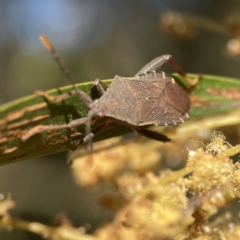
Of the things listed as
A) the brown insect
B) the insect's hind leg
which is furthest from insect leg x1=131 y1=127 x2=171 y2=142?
Answer: the insect's hind leg

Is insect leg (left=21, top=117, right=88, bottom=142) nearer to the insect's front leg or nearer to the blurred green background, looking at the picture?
the insect's front leg

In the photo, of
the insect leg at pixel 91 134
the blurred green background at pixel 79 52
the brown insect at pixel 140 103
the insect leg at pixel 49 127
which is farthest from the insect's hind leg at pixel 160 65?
the blurred green background at pixel 79 52

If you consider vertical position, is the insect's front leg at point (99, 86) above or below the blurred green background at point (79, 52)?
above

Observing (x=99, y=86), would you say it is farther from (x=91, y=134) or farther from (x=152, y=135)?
(x=152, y=135)

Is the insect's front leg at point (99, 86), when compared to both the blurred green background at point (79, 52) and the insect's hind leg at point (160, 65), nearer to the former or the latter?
the insect's hind leg at point (160, 65)

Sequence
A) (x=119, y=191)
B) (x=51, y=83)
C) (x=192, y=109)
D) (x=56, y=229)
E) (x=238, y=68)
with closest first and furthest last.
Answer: (x=56, y=229) < (x=119, y=191) < (x=192, y=109) < (x=238, y=68) < (x=51, y=83)

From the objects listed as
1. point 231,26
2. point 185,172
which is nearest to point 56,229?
point 185,172

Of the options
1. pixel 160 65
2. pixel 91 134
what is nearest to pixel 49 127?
pixel 91 134

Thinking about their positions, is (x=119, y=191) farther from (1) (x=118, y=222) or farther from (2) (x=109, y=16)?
(2) (x=109, y=16)
